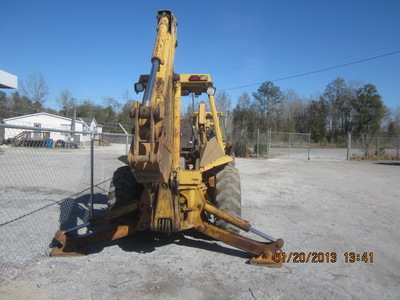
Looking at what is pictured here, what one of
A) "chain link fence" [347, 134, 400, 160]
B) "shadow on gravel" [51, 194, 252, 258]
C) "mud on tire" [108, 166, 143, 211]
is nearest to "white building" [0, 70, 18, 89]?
"shadow on gravel" [51, 194, 252, 258]

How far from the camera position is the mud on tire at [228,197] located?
199 inches

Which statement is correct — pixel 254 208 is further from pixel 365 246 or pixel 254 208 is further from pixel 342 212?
pixel 365 246

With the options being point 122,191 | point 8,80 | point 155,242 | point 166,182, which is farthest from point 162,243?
point 8,80

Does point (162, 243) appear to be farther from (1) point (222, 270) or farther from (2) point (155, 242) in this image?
(1) point (222, 270)

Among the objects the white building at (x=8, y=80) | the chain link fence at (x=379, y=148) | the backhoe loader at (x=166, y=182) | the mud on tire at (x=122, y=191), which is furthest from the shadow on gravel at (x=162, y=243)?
the chain link fence at (x=379, y=148)

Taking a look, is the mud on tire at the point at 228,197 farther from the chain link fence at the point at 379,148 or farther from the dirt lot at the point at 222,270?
the chain link fence at the point at 379,148

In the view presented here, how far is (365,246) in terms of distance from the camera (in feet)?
16.6

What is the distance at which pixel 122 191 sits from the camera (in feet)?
17.7

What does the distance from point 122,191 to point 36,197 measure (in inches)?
162

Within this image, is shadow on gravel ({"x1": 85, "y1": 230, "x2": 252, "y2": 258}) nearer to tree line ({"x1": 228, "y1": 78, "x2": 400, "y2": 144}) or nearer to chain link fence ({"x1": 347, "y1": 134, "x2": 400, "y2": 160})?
chain link fence ({"x1": 347, "y1": 134, "x2": 400, "y2": 160})
